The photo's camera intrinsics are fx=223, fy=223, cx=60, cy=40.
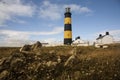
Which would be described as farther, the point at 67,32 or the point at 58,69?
the point at 67,32

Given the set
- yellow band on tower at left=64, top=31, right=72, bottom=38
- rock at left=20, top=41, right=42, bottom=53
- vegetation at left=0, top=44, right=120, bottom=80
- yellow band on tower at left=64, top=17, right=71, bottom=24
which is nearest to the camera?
vegetation at left=0, top=44, right=120, bottom=80

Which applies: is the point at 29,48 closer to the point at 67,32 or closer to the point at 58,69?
the point at 58,69

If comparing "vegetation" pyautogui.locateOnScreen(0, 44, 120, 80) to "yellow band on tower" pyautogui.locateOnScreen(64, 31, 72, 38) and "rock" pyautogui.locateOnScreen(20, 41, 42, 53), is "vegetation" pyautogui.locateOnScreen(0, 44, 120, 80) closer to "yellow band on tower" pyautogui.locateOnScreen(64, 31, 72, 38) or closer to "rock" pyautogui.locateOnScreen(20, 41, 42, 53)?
"rock" pyautogui.locateOnScreen(20, 41, 42, 53)

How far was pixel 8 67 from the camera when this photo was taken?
18109 millimetres

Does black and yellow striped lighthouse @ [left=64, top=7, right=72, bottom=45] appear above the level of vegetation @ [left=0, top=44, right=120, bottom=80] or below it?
above

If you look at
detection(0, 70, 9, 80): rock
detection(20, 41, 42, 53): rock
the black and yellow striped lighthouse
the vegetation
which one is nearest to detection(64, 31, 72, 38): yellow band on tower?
the black and yellow striped lighthouse

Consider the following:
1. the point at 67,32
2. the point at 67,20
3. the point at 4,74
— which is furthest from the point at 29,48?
the point at 67,20

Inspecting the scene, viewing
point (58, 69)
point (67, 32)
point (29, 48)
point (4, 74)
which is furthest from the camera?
point (67, 32)

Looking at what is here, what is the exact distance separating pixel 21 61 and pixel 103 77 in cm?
736

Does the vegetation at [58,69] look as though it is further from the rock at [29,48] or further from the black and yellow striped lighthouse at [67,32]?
the black and yellow striped lighthouse at [67,32]

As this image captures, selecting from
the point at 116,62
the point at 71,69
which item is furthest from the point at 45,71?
the point at 116,62

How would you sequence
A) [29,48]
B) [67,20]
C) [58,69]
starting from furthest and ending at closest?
[67,20], [29,48], [58,69]

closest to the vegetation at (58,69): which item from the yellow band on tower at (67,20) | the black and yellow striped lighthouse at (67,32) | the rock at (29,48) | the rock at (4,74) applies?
the rock at (4,74)

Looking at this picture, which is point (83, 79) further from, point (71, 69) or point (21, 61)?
point (21, 61)
